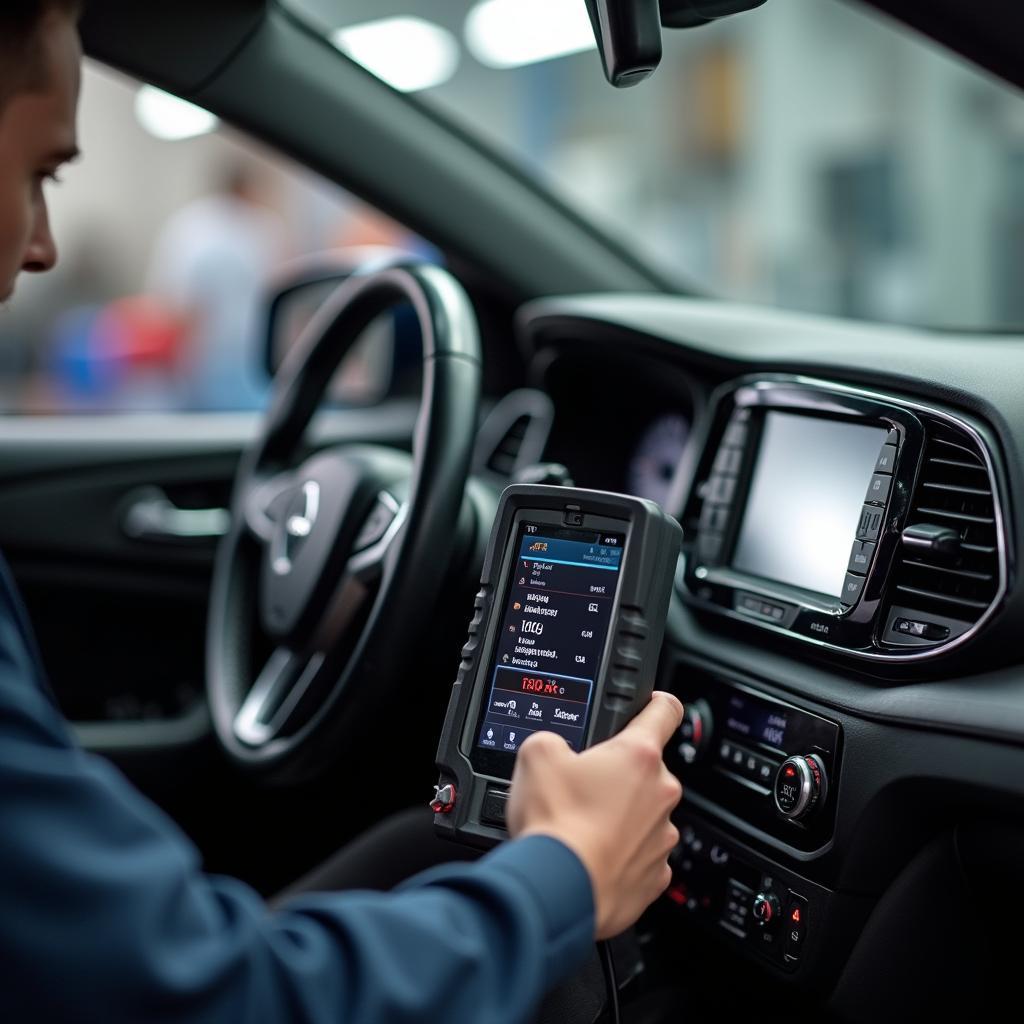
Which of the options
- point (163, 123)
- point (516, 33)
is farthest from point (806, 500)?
point (163, 123)

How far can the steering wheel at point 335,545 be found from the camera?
1122mm

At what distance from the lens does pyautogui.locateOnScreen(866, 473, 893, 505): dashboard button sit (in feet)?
3.32


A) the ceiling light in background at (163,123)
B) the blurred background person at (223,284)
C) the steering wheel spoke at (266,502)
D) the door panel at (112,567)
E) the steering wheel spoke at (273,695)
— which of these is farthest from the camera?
the ceiling light in background at (163,123)

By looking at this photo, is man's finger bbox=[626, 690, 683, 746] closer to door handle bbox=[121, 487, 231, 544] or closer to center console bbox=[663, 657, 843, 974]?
center console bbox=[663, 657, 843, 974]

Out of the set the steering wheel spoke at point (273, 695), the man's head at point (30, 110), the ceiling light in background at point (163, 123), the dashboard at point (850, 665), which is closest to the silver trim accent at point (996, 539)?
the dashboard at point (850, 665)

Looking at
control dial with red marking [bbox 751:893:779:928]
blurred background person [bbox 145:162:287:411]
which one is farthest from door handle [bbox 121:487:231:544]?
blurred background person [bbox 145:162:287:411]

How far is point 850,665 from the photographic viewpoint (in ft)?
3.36

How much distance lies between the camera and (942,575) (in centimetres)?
98

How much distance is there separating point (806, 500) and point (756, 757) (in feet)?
0.76

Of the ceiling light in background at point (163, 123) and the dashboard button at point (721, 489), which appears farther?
the ceiling light in background at point (163, 123)

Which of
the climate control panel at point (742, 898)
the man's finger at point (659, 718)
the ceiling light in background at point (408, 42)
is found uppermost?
the ceiling light in background at point (408, 42)

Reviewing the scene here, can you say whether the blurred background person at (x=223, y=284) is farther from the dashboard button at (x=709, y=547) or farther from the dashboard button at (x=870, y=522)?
the dashboard button at (x=870, y=522)

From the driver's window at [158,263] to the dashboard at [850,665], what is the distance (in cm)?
329

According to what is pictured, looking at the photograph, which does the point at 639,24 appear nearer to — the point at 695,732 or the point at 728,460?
the point at 728,460
